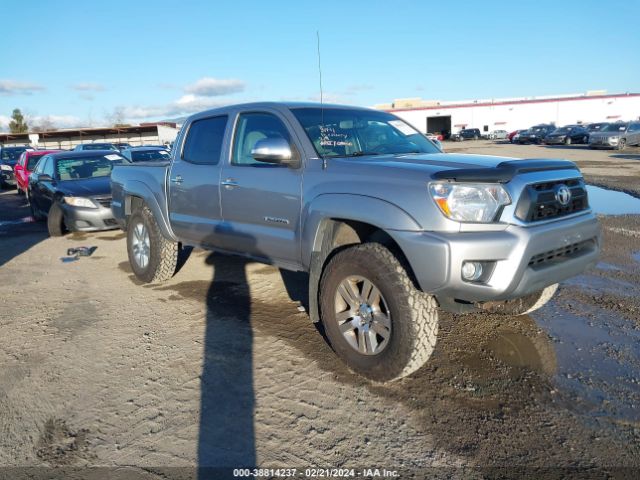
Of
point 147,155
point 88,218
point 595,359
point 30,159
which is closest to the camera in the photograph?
point 595,359

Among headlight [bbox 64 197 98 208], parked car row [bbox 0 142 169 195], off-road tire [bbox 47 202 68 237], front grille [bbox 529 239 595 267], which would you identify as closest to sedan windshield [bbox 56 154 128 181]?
parked car row [bbox 0 142 169 195]

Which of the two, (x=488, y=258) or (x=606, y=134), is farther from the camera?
(x=606, y=134)

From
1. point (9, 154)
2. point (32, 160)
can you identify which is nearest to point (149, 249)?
point (32, 160)

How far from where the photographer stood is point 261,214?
161 inches

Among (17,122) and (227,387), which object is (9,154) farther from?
(17,122)

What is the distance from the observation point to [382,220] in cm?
312

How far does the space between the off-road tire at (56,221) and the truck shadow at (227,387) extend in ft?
16.3

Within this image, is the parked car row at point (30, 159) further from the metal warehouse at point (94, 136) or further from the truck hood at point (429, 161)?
the metal warehouse at point (94, 136)

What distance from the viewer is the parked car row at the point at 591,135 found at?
27.7 m

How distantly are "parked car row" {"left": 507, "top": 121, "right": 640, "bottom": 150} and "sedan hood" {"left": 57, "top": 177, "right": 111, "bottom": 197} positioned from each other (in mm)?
28169

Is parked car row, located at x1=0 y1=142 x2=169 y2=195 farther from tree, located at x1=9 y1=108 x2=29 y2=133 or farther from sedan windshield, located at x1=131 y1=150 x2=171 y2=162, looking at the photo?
tree, located at x1=9 y1=108 x2=29 y2=133

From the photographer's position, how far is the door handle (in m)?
4.31

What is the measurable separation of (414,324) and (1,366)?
3.23 meters

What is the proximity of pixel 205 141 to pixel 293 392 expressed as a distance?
281 centimetres
